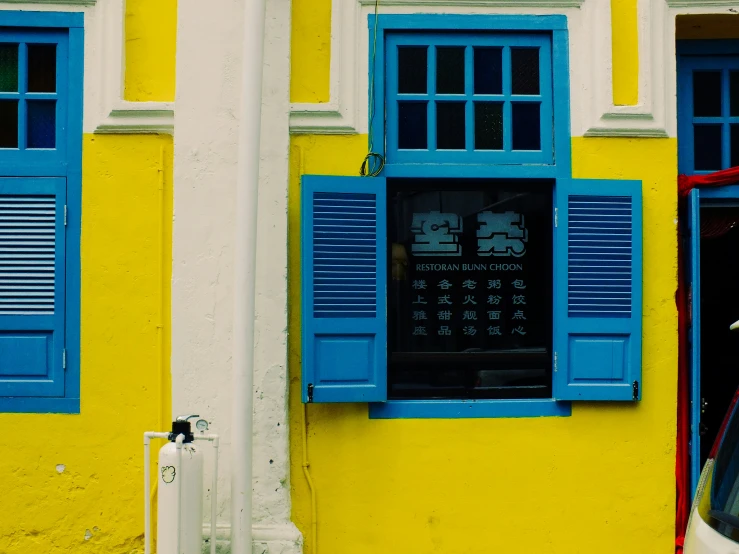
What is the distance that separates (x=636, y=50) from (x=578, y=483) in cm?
269

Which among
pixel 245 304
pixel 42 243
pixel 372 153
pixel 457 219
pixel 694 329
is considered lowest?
pixel 694 329

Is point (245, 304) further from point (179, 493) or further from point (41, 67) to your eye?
point (41, 67)

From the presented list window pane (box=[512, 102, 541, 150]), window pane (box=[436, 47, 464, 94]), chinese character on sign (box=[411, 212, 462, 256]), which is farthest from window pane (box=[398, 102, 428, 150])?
window pane (box=[512, 102, 541, 150])

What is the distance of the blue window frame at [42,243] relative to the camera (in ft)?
16.3

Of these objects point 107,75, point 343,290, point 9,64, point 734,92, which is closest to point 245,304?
point 343,290

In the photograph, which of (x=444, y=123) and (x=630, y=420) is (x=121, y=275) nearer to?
(x=444, y=123)

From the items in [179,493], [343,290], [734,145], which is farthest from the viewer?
[734,145]

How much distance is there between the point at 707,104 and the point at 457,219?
1905 millimetres

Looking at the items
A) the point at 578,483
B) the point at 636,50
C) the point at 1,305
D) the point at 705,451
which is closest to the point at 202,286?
the point at 1,305

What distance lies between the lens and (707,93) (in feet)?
18.1

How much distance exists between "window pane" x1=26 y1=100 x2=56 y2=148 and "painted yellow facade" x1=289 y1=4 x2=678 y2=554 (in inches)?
59.7

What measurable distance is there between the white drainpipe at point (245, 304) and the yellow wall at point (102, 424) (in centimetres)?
65

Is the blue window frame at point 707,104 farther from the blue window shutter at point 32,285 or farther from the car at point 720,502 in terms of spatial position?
the blue window shutter at point 32,285

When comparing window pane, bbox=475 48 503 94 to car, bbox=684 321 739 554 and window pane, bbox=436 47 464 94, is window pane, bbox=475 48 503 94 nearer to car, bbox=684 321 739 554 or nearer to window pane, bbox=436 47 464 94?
window pane, bbox=436 47 464 94
